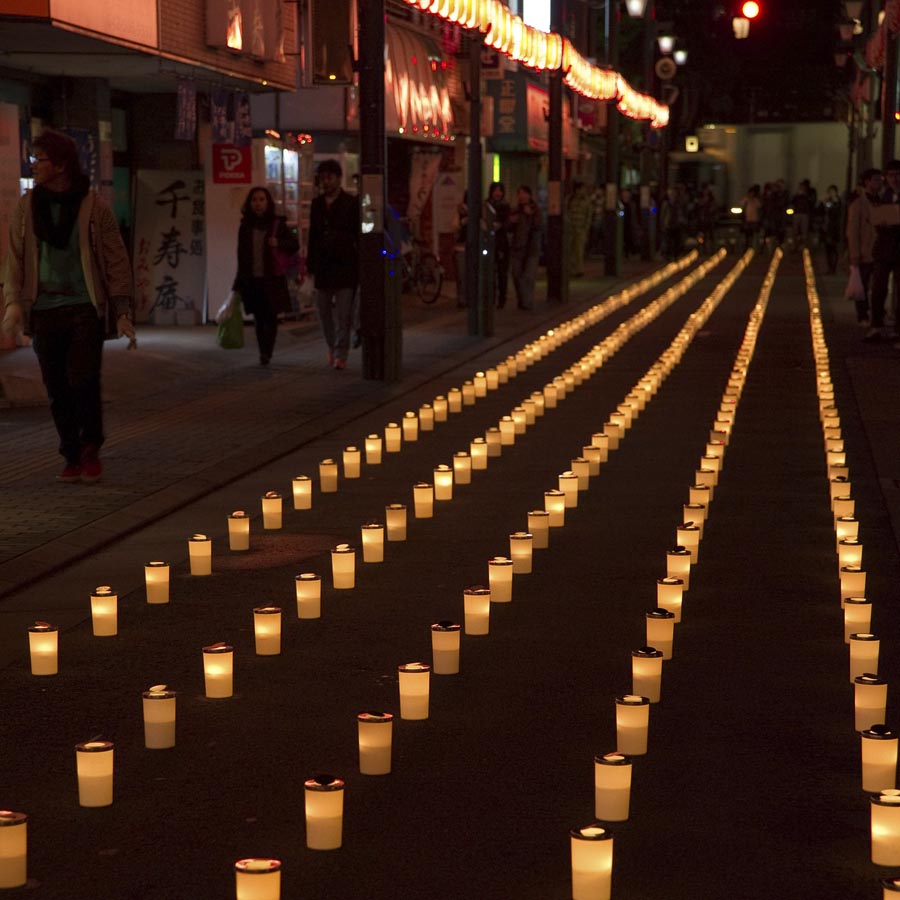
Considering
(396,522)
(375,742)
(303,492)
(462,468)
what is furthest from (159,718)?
(462,468)

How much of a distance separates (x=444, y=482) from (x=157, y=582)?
3293 millimetres

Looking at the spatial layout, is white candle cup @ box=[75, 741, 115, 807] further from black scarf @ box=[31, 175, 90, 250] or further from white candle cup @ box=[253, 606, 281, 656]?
black scarf @ box=[31, 175, 90, 250]

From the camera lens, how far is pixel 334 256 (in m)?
18.5

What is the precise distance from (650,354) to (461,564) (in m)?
13.1

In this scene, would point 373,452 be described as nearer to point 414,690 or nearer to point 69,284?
point 69,284

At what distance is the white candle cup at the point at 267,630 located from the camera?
669 cm

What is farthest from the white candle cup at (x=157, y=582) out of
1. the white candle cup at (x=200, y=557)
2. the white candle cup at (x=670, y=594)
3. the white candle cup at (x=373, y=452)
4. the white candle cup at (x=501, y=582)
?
the white candle cup at (x=373, y=452)

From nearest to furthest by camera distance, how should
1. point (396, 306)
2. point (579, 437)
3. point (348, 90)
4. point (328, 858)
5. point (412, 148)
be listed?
point (328, 858), point (579, 437), point (396, 306), point (348, 90), point (412, 148)

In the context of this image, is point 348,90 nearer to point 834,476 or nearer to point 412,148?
point 412,148

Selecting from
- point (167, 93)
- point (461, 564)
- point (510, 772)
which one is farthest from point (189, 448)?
point (167, 93)

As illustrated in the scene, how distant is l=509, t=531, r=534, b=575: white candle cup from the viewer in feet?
27.2

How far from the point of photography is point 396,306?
18.3 m

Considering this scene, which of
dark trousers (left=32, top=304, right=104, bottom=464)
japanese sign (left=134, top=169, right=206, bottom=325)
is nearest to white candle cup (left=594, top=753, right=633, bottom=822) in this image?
dark trousers (left=32, top=304, right=104, bottom=464)

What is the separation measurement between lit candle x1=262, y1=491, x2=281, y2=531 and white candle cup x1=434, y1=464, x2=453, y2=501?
1.35 m
